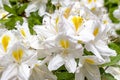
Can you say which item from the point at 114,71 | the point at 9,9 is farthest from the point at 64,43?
the point at 9,9

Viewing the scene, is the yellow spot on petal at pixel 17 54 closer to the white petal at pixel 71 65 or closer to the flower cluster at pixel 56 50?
the flower cluster at pixel 56 50

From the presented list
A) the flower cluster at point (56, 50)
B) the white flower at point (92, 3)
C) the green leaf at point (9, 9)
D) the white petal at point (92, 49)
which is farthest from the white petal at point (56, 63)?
the white flower at point (92, 3)

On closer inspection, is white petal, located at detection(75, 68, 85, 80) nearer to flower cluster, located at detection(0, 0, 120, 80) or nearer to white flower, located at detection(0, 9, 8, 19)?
flower cluster, located at detection(0, 0, 120, 80)

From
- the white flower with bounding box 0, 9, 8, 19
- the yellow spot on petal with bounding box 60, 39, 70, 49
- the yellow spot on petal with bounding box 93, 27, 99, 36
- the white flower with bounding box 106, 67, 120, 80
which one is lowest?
the white flower with bounding box 106, 67, 120, 80

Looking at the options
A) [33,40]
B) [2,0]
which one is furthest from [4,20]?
[33,40]

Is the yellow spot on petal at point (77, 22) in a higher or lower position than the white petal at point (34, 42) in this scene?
higher

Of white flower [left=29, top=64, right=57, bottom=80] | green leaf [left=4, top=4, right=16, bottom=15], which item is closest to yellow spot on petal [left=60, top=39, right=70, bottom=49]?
white flower [left=29, top=64, right=57, bottom=80]

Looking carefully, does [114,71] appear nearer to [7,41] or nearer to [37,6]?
[7,41]
